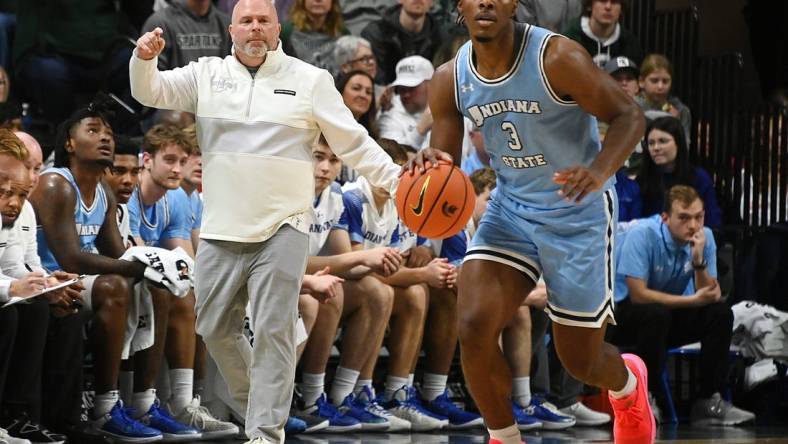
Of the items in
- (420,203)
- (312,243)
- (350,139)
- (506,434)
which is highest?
(350,139)

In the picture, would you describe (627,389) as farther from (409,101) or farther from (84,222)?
(409,101)

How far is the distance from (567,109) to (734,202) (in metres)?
5.45

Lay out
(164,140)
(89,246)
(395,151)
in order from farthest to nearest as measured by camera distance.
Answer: (395,151)
(164,140)
(89,246)

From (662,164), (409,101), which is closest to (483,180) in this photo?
(409,101)

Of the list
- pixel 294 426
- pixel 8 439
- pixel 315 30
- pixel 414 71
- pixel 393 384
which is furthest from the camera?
pixel 315 30

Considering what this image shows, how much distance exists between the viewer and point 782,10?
447 inches

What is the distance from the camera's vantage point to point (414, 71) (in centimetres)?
900

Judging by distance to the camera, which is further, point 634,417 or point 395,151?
point 395,151

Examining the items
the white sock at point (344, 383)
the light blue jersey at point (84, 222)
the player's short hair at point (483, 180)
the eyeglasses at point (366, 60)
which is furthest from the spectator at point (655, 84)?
the light blue jersey at point (84, 222)

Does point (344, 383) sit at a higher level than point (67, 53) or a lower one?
lower

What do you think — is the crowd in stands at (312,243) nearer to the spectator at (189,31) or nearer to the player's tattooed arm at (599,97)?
the spectator at (189,31)

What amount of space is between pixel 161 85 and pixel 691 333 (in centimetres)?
430

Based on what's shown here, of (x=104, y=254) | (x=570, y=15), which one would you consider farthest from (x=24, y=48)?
(x=570, y=15)

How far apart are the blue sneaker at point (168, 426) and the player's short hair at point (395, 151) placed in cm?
190
